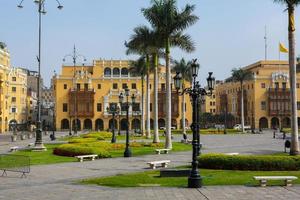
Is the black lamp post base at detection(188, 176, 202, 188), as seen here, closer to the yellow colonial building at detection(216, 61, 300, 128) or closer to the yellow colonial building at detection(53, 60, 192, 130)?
the yellow colonial building at detection(53, 60, 192, 130)

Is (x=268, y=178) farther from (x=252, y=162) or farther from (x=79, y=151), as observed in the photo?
(x=79, y=151)

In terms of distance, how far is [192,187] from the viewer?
14.7 m

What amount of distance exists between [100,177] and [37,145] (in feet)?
57.1

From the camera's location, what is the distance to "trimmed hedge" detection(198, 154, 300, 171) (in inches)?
768

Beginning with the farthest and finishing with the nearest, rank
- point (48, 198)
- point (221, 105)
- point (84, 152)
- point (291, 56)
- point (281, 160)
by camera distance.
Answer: point (221, 105)
point (84, 152)
point (291, 56)
point (281, 160)
point (48, 198)

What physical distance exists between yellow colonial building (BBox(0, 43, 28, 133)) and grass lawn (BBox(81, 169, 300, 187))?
82.1 metres

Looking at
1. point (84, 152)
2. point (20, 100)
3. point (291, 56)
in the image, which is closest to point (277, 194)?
point (291, 56)

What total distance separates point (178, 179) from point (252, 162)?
4585 mm

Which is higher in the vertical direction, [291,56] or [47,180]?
[291,56]

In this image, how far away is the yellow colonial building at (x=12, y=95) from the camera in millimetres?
97312

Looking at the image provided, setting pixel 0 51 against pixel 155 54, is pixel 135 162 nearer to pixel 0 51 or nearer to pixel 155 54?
pixel 155 54

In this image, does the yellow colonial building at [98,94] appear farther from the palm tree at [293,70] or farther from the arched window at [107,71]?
the palm tree at [293,70]

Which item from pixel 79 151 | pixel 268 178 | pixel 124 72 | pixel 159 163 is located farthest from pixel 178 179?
pixel 124 72

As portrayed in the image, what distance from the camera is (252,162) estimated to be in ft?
65.3
